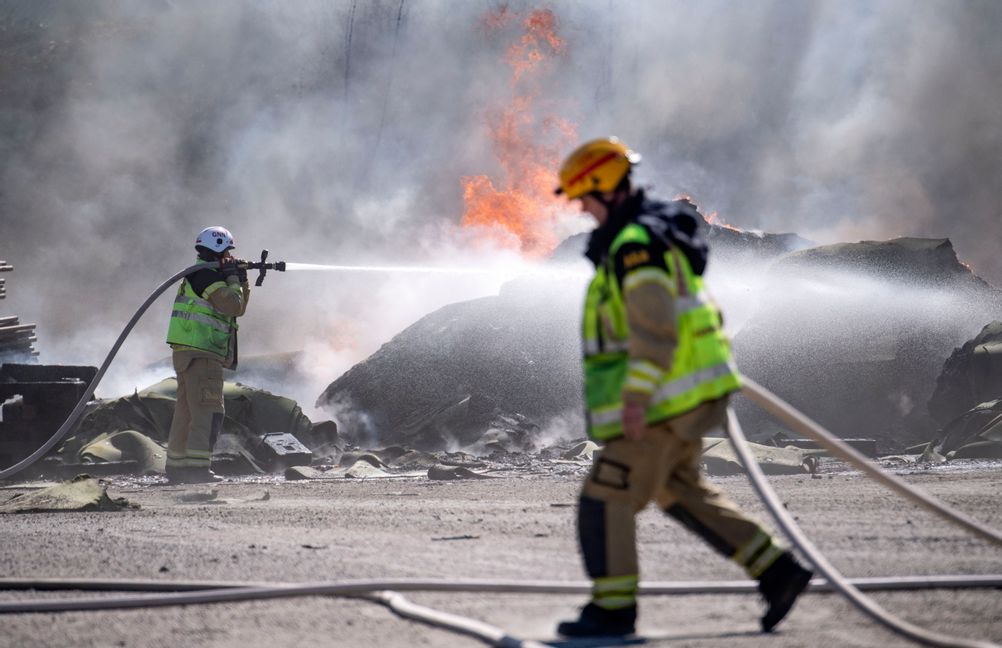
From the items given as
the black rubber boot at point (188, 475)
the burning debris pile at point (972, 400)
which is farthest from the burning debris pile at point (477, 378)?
the black rubber boot at point (188, 475)

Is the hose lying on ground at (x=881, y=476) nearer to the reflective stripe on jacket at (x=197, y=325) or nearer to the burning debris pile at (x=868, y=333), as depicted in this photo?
the reflective stripe on jacket at (x=197, y=325)

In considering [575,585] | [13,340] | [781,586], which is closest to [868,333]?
[575,585]

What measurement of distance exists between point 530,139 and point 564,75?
1.73m

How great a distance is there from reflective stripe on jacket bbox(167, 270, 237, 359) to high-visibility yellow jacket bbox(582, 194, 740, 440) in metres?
6.64

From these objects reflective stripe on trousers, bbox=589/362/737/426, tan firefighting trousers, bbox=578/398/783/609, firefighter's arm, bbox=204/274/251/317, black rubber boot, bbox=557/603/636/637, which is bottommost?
black rubber boot, bbox=557/603/636/637

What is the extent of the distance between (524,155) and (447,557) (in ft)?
66.9

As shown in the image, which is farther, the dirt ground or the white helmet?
the white helmet

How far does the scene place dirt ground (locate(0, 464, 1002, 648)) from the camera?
11.0 ft

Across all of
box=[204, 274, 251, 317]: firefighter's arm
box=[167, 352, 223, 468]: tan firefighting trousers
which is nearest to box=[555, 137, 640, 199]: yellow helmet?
box=[204, 274, 251, 317]: firefighter's arm

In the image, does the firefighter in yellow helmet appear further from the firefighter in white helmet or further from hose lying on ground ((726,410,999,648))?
the firefighter in white helmet

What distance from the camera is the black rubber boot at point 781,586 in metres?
3.26

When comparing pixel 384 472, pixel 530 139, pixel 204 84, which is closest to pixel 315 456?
pixel 384 472

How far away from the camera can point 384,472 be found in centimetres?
1124

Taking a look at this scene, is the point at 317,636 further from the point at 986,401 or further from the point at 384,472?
the point at 986,401
